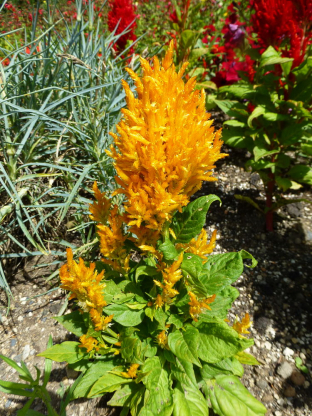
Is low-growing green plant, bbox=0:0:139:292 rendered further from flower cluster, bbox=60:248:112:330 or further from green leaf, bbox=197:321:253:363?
green leaf, bbox=197:321:253:363

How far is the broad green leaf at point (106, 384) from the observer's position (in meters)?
1.14

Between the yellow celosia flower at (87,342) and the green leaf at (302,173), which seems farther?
the green leaf at (302,173)

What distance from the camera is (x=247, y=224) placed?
2.46 m

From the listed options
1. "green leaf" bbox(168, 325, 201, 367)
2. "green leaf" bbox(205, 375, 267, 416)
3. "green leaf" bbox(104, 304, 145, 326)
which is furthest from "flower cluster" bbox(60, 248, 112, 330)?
"green leaf" bbox(205, 375, 267, 416)

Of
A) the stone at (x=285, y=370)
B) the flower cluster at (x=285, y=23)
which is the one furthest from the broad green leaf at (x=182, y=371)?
the flower cluster at (x=285, y=23)

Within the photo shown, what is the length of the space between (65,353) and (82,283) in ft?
1.66

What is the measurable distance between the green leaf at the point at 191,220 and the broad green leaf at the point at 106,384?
654 millimetres

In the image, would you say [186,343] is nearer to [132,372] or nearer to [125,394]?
[132,372]

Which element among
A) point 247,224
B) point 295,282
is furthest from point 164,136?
point 247,224

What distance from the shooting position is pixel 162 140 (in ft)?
2.70

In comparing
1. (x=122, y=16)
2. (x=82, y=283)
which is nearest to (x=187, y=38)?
(x=122, y=16)

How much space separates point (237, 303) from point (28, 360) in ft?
4.37

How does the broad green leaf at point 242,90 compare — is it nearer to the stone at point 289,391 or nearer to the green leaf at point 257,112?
the green leaf at point 257,112

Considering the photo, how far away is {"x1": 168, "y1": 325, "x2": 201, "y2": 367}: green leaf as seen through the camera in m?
1.04
